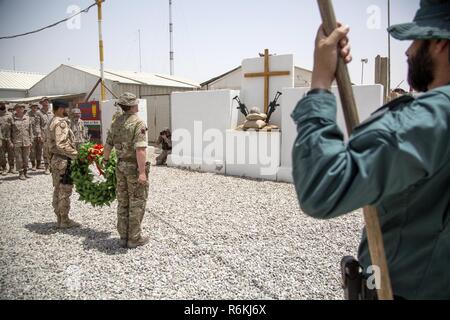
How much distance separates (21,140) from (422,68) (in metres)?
10.8

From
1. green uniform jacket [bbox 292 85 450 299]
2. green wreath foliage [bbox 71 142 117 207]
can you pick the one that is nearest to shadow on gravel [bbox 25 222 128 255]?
green wreath foliage [bbox 71 142 117 207]

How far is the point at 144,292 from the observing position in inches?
131

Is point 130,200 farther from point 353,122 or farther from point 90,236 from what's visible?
point 353,122

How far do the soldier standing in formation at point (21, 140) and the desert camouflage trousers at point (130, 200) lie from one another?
260 inches

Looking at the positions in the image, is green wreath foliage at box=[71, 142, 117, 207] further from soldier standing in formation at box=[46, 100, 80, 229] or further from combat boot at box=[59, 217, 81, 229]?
combat boot at box=[59, 217, 81, 229]

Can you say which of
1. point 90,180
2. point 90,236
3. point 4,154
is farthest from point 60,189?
point 4,154

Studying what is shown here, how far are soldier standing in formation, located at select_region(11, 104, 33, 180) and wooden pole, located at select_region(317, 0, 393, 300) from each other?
10.4 m

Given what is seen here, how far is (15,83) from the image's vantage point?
90.5ft

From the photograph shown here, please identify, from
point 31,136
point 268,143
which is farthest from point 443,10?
point 31,136

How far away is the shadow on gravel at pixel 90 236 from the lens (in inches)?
176

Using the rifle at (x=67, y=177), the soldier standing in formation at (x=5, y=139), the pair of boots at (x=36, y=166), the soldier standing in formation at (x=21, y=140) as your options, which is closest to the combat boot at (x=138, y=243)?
the rifle at (x=67, y=177)
